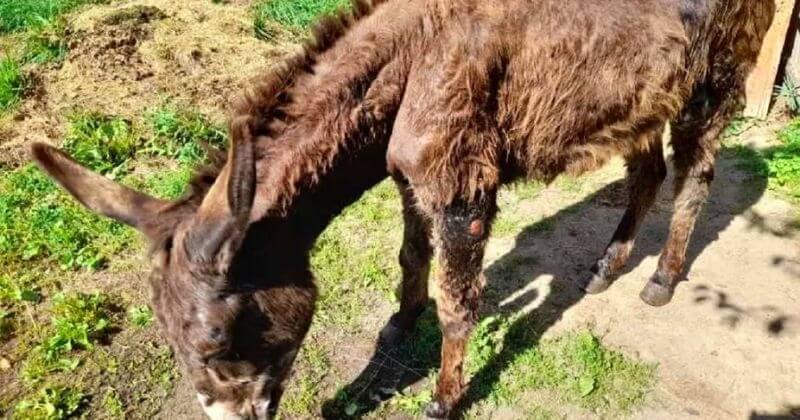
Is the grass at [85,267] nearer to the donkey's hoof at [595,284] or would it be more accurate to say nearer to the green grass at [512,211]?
the green grass at [512,211]

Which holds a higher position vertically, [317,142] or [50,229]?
[317,142]

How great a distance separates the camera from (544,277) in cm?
454

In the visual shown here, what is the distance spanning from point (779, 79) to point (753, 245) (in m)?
2.14

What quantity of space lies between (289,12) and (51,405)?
17.2ft

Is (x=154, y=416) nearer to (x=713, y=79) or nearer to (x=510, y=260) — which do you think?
(x=510, y=260)

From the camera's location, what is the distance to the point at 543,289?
4.44 metres

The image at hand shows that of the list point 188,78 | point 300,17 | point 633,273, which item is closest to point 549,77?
point 633,273

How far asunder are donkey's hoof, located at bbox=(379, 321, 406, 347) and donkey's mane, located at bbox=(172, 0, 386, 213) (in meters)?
1.80

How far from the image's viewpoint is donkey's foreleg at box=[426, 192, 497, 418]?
117 inches

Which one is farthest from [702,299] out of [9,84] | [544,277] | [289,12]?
[9,84]

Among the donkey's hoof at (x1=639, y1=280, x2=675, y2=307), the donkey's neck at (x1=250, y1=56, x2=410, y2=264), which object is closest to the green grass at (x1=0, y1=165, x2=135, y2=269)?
the donkey's neck at (x1=250, y1=56, x2=410, y2=264)

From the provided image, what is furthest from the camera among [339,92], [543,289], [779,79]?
[779,79]

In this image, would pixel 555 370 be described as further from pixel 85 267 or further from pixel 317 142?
pixel 85 267

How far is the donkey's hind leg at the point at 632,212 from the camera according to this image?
14.1 ft
